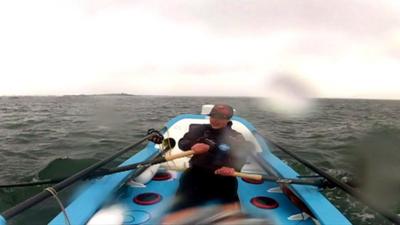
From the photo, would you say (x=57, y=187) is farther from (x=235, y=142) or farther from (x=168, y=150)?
(x=168, y=150)

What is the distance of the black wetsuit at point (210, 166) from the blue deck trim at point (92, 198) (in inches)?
37.4

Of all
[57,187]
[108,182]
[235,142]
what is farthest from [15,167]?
[235,142]

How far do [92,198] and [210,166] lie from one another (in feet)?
4.97

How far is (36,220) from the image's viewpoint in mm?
5043

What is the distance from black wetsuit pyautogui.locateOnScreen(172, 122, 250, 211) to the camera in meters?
3.83

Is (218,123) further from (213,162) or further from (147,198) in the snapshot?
(147,198)

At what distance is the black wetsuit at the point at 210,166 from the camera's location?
3.83 metres

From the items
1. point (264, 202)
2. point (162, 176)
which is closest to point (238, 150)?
point (264, 202)

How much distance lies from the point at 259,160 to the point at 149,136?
2022 mm

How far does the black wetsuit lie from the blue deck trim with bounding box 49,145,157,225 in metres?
0.95

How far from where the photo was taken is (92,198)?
396 centimetres

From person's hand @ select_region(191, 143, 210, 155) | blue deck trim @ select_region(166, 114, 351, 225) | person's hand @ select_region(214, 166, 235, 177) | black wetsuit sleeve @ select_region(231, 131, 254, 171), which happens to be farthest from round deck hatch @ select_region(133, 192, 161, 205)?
blue deck trim @ select_region(166, 114, 351, 225)

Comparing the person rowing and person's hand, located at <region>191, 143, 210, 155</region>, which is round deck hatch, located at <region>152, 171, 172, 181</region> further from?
person's hand, located at <region>191, 143, 210, 155</region>

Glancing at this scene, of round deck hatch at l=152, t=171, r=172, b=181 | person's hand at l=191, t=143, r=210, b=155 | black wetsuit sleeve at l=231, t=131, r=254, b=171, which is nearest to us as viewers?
person's hand at l=191, t=143, r=210, b=155
